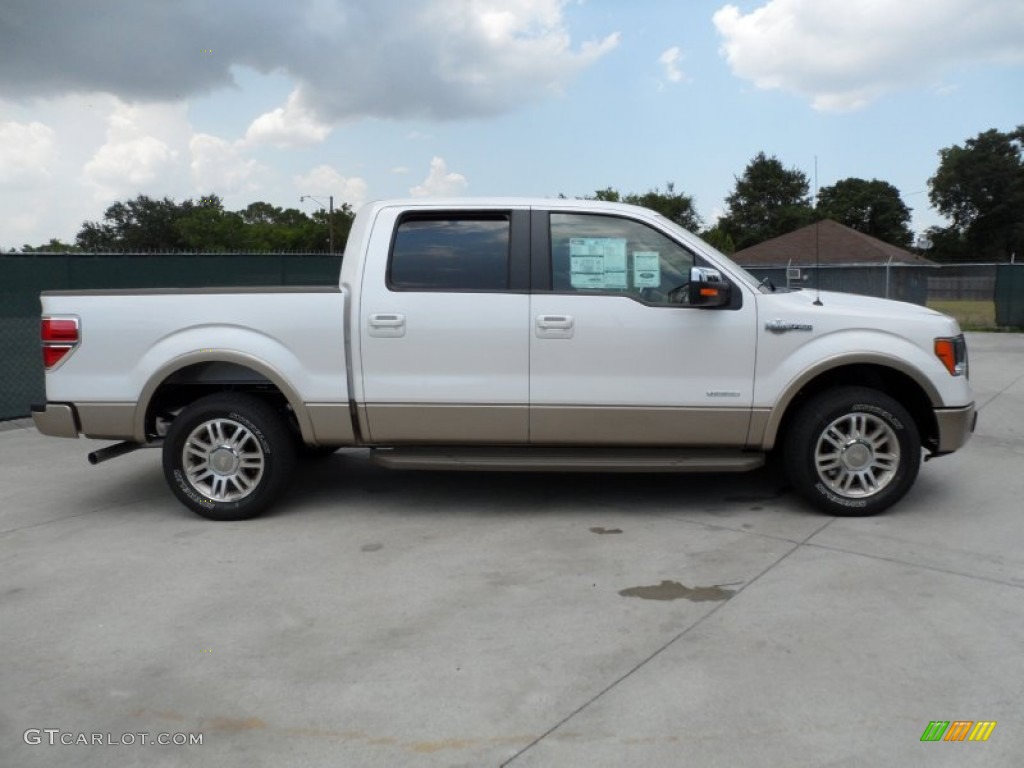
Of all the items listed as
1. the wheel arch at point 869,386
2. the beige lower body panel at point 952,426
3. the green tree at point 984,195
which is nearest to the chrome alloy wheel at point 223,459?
the wheel arch at point 869,386

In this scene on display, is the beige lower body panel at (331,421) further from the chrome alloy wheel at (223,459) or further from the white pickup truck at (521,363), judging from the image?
the chrome alloy wheel at (223,459)

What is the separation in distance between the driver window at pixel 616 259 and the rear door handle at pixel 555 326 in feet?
0.65

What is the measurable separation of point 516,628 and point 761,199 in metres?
74.9

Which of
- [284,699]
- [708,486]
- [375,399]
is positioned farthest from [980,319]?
[284,699]

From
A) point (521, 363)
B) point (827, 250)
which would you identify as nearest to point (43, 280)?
point (521, 363)

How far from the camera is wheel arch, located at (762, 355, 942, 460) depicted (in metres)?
5.10

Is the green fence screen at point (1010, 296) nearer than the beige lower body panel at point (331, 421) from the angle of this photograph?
No

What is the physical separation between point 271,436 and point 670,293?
2633 mm

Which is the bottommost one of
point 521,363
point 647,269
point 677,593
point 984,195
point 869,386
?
point 677,593

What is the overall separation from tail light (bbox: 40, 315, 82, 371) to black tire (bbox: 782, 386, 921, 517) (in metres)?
4.47

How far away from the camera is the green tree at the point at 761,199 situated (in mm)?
71188

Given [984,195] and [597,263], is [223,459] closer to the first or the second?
[597,263]

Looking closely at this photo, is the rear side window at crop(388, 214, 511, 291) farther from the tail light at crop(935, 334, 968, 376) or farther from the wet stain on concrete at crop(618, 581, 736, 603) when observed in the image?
the tail light at crop(935, 334, 968, 376)

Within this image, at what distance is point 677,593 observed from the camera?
4148mm
